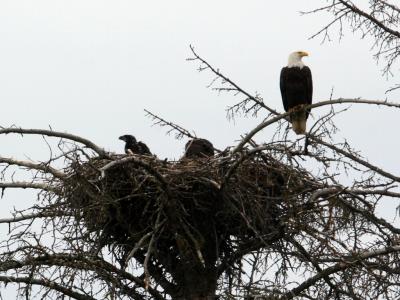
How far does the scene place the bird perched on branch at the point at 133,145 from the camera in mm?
10477

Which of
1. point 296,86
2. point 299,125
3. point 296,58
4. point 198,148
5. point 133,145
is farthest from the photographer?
point 296,58

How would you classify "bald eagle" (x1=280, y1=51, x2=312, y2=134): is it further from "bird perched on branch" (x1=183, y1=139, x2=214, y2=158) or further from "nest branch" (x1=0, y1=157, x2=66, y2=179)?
"nest branch" (x1=0, y1=157, x2=66, y2=179)

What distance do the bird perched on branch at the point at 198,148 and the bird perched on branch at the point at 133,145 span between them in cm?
55

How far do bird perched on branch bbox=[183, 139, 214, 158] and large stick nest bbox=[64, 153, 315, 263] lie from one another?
141 centimetres

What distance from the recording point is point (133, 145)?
425 inches

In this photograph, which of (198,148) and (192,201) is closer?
(192,201)

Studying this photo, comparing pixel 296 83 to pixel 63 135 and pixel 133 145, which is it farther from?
pixel 63 135

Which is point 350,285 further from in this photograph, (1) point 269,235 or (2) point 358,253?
(1) point 269,235

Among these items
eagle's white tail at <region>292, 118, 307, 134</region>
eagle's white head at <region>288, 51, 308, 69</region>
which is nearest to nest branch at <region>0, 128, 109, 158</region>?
eagle's white tail at <region>292, 118, 307, 134</region>

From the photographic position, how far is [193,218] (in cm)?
818

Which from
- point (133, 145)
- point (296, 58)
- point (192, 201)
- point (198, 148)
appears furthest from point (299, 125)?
point (192, 201)

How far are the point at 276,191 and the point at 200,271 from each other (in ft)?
3.44

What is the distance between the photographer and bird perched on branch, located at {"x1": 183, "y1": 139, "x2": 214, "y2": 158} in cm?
999

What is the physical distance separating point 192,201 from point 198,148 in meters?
2.05
